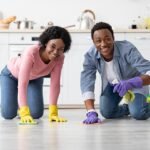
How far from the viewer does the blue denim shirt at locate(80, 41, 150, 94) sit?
2602mm

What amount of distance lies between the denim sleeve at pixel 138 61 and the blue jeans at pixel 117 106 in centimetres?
29

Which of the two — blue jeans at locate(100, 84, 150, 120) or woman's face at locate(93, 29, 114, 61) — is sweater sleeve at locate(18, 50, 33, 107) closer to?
woman's face at locate(93, 29, 114, 61)

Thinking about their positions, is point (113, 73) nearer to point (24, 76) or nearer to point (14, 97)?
point (24, 76)

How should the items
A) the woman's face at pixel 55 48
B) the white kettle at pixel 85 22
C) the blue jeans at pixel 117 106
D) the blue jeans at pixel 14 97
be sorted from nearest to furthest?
the woman's face at pixel 55 48 < the blue jeans at pixel 117 106 < the blue jeans at pixel 14 97 < the white kettle at pixel 85 22

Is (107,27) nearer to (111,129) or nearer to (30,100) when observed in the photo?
(111,129)

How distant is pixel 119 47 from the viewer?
8.71 feet

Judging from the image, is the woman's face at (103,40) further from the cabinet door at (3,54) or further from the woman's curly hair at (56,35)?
the cabinet door at (3,54)

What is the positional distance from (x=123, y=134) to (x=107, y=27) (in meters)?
0.73

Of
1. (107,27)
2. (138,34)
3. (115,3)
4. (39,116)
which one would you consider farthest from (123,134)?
(115,3)

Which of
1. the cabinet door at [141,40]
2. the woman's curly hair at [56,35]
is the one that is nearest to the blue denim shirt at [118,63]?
the woman's curly hair at [56,35]

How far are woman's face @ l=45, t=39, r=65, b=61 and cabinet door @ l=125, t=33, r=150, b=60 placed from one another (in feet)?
6.16

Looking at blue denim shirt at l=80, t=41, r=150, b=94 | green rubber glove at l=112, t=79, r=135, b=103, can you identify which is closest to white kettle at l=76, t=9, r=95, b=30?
blue denim shirt at l=80, t=41, r=150, b=94

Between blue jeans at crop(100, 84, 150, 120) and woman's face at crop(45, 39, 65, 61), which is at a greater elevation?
woman's face at crop(45, 39, 65, 61)

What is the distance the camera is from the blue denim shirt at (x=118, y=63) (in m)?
2.60
